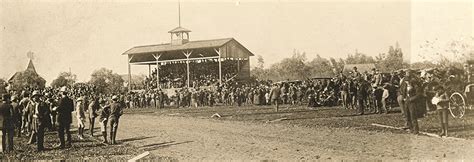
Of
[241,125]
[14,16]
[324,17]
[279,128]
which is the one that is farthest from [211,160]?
[14,16]

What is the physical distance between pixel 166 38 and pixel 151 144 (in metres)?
3.05

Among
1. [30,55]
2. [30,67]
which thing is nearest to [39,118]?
Result: [30,67]

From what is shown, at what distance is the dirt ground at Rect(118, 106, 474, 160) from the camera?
845cm

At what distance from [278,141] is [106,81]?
611 cm

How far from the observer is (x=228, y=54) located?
13.7 meters

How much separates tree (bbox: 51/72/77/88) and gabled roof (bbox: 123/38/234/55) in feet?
4.95

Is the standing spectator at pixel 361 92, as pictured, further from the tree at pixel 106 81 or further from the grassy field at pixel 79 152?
the tree at pixel 106 81

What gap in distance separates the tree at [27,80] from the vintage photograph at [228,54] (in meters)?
0.05

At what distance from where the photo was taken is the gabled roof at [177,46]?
1216 centimetres

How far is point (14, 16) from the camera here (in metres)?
10.9

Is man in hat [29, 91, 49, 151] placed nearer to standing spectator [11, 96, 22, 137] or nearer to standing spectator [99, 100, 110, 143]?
standing spectator [11, 96, 22, 137]

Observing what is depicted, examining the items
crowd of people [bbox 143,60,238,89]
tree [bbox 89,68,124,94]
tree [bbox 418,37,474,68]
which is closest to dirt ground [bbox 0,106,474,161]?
tree [bbox 89,68,124,94]

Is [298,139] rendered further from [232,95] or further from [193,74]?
[232,95]

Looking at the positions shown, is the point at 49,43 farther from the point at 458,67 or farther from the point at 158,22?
the point at 458,67
